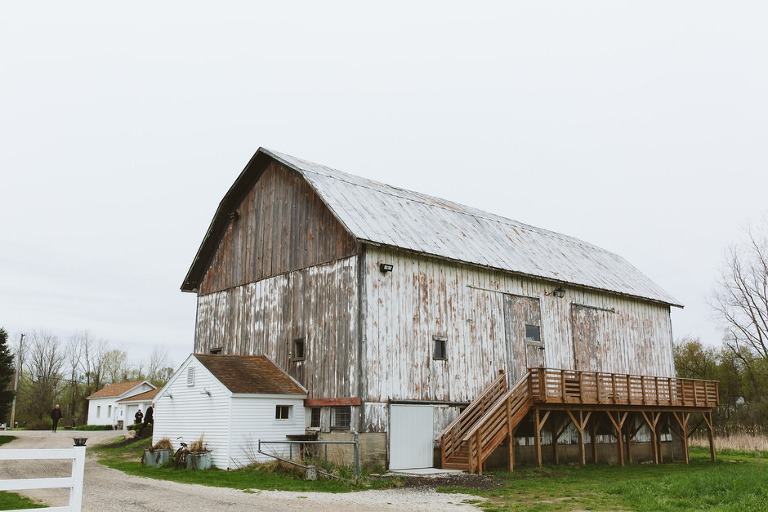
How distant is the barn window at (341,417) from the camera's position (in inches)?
727

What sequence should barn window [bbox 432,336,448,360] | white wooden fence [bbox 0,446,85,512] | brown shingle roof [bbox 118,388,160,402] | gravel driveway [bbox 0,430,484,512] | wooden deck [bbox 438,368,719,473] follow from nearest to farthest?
white wooden fence [bbox 0,446,85,512] → gravel driveway [bbox 0,430,484,512] → wooden deck [bbox 438,368,719,473] → barn window [bbox 432,336,448,360] → brown shingle roof [bbox 118,388,160,402]

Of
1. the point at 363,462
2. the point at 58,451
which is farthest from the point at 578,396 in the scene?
the point at 58,451

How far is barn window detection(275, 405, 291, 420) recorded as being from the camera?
19.5 meters

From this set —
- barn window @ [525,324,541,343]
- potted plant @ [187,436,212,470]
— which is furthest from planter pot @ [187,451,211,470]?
barn window @ [525,324,541,343]

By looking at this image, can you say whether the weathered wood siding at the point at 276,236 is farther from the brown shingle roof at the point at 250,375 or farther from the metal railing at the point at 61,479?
the metal railing at the point at 61,479

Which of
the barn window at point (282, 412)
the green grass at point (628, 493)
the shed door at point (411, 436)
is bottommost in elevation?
the green grass at point (628, 493)

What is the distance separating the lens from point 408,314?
1969 centimetres

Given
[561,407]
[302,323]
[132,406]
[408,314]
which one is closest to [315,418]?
[302,323]

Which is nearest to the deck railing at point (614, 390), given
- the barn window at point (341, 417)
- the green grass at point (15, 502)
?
the barn window at point (341, 417)

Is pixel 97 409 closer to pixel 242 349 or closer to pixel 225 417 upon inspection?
pixel 242 349

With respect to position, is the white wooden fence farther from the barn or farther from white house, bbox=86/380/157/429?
white house, bbox=86/380/157/429

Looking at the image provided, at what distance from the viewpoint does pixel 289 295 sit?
21.7m

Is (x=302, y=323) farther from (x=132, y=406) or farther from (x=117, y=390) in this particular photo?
(x=117, y=390)

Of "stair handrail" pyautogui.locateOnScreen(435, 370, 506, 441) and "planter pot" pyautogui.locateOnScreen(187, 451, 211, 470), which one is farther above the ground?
"stair handrail" pyautogui.locateOnScreen(435, 370, 506, 441)
